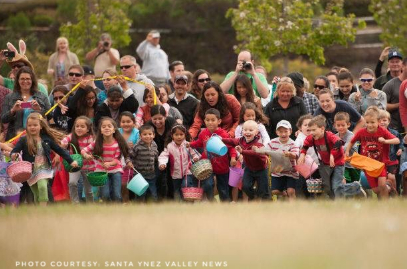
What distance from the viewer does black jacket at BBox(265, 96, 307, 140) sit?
18266mm

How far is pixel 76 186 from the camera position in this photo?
57.4 ft

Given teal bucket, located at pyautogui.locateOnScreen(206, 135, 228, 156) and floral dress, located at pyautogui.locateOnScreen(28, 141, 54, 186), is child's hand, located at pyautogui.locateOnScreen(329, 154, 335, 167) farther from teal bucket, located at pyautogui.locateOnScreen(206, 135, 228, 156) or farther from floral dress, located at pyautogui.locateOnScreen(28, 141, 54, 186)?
floral dress, located at pyautogui.locateOnScreen(28, 141, 54, 186)

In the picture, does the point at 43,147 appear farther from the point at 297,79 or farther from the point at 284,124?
the point at 297,79

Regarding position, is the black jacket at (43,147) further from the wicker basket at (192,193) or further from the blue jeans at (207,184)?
the blue jeans at (207,184)

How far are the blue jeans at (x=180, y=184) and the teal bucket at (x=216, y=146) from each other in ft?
2.60

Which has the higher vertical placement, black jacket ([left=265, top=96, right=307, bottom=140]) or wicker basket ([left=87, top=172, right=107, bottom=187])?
black jacket ([left=265, top=96, right=307, bottom=140])

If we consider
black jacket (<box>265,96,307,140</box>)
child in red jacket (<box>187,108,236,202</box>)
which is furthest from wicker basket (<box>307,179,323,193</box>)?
black jacket (<box>265,96,307,140</box>)

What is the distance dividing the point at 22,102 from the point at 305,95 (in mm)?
4790

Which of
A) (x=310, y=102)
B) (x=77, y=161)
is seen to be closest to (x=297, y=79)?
(x=310, y=102)

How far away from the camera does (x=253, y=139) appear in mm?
17312

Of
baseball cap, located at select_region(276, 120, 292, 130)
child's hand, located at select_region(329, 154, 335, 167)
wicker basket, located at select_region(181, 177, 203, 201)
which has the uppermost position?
baseball cap, located at select_region(276, 120, 292, 130)

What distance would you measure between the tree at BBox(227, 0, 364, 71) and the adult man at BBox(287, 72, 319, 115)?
10.8 meters

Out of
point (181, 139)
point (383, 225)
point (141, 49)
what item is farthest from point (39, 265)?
point (141, 49)

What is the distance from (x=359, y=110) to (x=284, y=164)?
2804 millimetres
